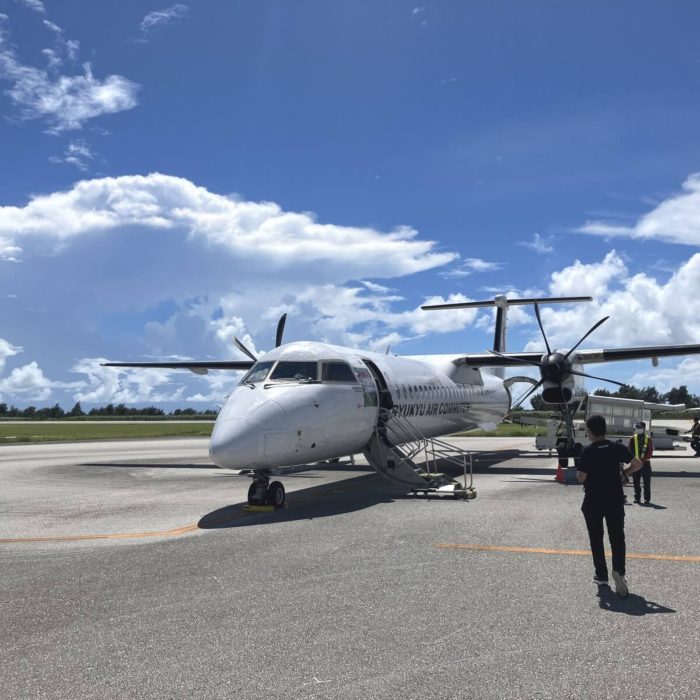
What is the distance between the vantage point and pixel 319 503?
13.4 m

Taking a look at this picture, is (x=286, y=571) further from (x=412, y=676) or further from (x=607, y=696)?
(x=607, y=696)

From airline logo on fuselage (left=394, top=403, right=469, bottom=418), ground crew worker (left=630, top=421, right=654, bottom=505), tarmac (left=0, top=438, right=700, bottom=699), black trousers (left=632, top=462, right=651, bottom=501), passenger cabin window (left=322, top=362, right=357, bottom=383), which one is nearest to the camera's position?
tarmac (left=0, top=438, right=700, bottom=699)

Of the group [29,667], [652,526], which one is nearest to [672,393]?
[652,526]

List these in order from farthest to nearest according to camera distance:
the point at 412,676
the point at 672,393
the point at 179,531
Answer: the point at 672,393 < the point at 179,531 < the point at 412,676

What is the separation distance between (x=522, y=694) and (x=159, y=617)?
3.28 m

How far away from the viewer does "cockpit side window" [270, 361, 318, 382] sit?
13.4 metres

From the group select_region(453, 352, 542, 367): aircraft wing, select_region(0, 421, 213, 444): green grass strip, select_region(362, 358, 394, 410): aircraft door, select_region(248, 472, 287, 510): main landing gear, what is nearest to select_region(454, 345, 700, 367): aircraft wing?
select_region(453, 352, 542, 367): aircraft wing

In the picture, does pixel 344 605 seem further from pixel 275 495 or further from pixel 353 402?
pixel 353 402

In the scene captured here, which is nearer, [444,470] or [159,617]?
[159,617]

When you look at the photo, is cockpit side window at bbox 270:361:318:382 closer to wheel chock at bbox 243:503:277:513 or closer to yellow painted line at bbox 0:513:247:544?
wheel chock at bbox 243:503:277:513

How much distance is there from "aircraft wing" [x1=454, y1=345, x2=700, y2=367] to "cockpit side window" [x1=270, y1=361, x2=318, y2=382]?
11.0m

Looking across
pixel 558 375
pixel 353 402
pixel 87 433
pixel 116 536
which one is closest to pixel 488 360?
pixel 558 375

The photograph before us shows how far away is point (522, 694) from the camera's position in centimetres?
423

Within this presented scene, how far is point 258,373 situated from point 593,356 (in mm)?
13701
